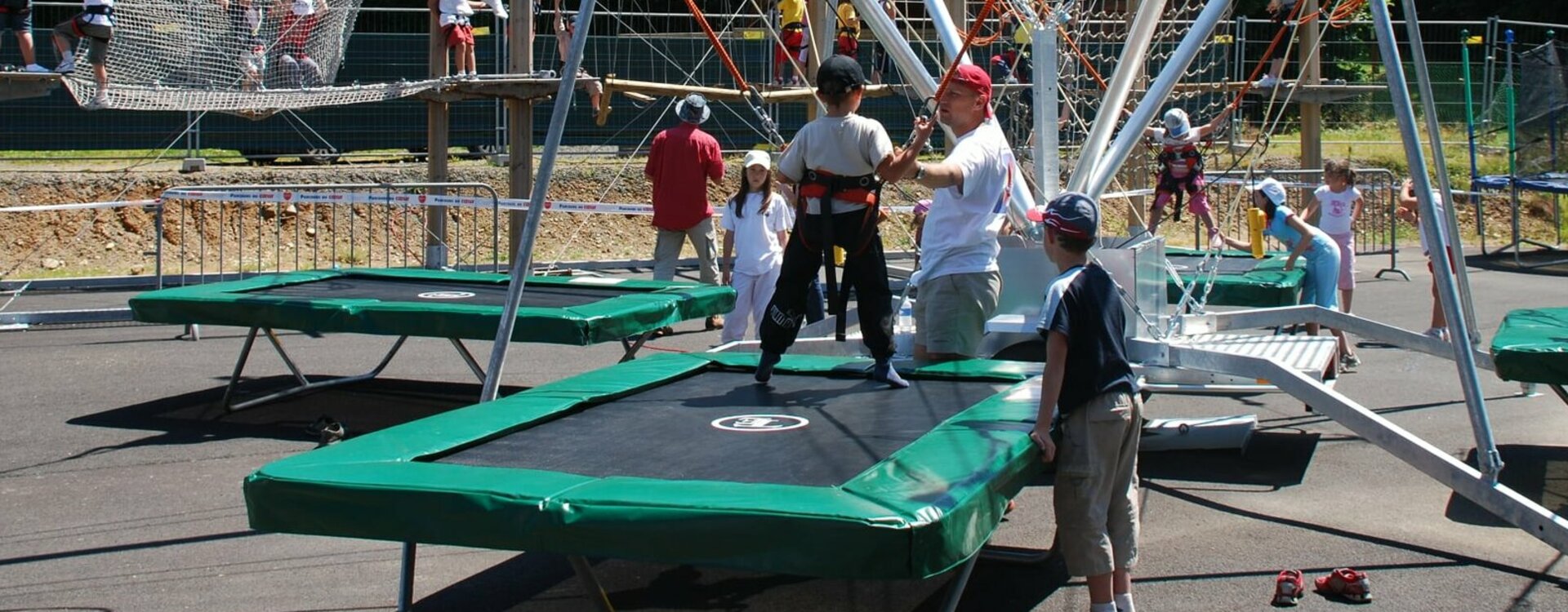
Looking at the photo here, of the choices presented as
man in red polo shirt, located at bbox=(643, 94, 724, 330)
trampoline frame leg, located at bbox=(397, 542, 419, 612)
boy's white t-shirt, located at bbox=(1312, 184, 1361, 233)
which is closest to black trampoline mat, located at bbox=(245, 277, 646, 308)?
man in red polo shirt, located at bbox=(643, 94, 724, 330)

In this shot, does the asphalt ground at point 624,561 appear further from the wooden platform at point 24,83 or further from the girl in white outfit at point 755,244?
the wooden platform at point 24,83

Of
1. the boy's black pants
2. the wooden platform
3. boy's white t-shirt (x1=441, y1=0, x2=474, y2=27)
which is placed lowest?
the boy's black pants

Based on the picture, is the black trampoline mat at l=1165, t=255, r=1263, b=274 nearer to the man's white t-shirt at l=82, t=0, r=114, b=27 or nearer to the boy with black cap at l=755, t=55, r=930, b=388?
the boy with black cap at l=755, t=55, r=930, b=388

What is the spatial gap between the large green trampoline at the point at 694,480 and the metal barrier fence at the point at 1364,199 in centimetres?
1127

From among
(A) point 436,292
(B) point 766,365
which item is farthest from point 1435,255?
(A) point 436,292

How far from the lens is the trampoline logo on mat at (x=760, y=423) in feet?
16.6

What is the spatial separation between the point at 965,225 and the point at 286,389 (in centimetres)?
459

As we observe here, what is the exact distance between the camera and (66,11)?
1934 cm

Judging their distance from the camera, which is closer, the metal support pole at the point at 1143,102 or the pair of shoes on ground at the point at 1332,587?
the pair of shoes on ground at the point at 1332,587

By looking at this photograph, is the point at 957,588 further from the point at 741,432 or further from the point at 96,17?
the point at 96,17

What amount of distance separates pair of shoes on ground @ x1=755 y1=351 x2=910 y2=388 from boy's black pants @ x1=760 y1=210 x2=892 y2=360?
0.13 metres

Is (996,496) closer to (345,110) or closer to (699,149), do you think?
(699,149)

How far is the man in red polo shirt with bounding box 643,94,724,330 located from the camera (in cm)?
1034

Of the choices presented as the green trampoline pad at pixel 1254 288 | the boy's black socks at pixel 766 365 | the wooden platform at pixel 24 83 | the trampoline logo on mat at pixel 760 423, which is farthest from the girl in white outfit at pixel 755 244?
the wooden platform at pixel 24 83
